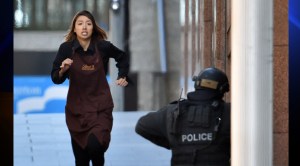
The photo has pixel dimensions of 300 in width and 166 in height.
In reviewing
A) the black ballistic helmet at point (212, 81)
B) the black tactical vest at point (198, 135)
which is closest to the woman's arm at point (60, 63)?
the black ballistic helmet at point (212, 81)

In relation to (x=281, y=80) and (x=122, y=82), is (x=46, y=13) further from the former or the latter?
(x=281, y=80)

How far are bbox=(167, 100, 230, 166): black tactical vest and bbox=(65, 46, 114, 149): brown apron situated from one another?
2.60m

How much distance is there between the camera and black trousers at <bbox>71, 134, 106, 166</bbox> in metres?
9.01

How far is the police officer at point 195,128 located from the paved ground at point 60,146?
5356mm

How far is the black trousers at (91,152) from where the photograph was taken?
901 centimetres

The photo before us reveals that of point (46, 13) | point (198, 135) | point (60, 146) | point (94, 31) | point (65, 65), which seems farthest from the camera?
point (46, 13)

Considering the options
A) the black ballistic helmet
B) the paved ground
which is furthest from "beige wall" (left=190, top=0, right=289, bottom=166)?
the paved ground

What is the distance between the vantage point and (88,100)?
29.7 ft

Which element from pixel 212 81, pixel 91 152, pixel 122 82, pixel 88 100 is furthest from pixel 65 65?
pixel 212 81

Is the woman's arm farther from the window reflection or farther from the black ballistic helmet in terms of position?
the window reflection

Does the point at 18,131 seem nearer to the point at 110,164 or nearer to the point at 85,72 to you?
the point at 110,164

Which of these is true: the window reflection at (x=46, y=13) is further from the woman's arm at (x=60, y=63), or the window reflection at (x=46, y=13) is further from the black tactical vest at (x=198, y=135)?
the black tactical vest at (x=198, y=135)

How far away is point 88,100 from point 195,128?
2.77 metres
